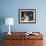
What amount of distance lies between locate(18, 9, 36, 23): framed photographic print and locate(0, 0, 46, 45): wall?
11 centimetres

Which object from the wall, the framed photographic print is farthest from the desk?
the framed photographic print

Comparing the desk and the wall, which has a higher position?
the wall

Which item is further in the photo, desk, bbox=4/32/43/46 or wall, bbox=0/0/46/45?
wall, bbox=0/0/46/45

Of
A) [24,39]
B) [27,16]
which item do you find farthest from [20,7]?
[24,39]

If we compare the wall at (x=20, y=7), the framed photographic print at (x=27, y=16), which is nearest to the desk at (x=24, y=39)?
the wall at (x=20, y=7)

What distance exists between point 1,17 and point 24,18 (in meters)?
0.80

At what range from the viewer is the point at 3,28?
448 cm

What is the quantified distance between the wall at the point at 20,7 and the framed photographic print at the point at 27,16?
0.35 ft

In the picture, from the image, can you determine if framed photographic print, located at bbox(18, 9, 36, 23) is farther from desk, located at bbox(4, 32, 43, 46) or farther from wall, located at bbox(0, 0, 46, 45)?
desk, located at bbox(4, 32, 43, 46)

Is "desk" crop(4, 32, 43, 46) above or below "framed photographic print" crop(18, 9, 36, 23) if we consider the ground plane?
below

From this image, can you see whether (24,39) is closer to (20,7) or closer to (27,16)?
(27,16)

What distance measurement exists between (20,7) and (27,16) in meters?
0.40

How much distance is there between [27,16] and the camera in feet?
14.7

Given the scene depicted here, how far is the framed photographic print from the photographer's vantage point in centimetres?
445
